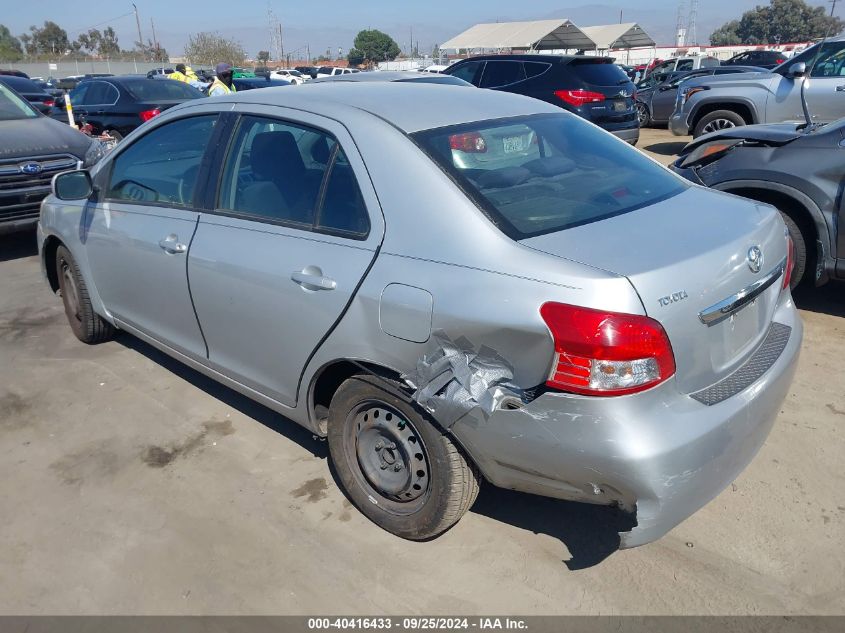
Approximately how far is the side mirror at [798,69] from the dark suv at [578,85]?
86.7 inches

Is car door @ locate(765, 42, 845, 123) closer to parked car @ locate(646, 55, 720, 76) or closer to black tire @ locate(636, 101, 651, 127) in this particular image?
black tire @ locate(636, 101, 651, 127)

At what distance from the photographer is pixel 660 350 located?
2.16 meters

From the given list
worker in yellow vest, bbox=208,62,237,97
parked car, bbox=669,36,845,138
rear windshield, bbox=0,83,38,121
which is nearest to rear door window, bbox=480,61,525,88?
parked car, bbox=669,36,845,138

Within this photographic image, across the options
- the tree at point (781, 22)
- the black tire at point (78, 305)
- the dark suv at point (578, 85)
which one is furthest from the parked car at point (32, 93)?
the tree at point (781, 22)

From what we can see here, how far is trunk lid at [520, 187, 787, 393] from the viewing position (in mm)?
2199

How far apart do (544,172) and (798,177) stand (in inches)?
106

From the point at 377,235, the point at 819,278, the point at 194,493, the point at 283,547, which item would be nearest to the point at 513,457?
the point at 377,235

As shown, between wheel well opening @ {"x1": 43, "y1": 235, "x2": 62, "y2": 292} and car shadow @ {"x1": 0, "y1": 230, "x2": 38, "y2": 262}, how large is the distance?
8.56 ft

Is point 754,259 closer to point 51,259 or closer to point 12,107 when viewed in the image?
point 51,259

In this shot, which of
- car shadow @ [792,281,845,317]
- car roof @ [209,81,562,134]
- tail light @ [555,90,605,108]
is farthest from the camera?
tail light @ [555,90,605,108]

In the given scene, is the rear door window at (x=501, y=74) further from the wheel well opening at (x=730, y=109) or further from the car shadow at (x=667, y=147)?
the car shadow at (x=667, y=147)

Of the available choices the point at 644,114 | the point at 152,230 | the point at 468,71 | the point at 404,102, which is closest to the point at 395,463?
the point at 404,102

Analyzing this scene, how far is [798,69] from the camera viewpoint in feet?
31.3

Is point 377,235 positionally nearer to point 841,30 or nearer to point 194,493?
point 194,493
